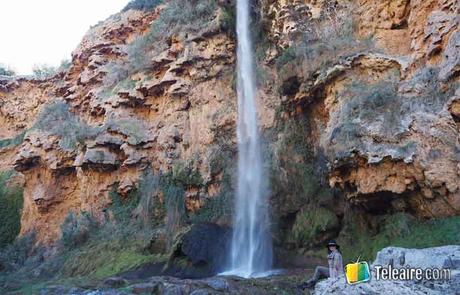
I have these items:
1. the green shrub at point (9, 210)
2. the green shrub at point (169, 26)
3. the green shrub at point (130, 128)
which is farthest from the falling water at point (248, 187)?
the green shrub at point (9, 210)

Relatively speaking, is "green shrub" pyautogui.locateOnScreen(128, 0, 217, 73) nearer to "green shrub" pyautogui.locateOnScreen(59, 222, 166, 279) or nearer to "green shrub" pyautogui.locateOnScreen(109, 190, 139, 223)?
"green shrub" pyautogui.locateOnScreen(109, 190, 139, 223)

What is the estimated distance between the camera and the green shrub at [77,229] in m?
18.9

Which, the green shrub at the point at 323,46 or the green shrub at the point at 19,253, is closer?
the green shrub at the point at 323,46

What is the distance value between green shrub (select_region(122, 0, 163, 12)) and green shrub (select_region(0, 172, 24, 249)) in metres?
13.2

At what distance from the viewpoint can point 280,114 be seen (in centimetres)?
1684

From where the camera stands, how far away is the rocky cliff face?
1116 centimetres

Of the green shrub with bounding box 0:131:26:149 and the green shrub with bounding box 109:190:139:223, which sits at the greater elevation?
the green shrub with bounding box 0:131:26:149

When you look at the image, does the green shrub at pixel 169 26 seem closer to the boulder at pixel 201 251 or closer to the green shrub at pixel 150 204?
the green shrub at pixel 150 204

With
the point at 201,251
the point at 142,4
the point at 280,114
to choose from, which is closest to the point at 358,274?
the point at 201,251

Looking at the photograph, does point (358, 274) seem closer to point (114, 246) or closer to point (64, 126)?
point (114, 246)

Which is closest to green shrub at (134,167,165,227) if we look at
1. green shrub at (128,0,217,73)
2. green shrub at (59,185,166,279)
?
green shrub at (59,185,166,279)

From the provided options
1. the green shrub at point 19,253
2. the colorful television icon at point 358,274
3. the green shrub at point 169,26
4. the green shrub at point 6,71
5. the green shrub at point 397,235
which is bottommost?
the green shrub at point 19,253

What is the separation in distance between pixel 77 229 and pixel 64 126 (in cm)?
646

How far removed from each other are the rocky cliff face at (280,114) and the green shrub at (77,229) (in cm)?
78
